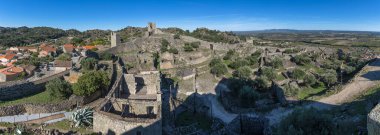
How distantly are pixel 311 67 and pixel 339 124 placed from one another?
110ft

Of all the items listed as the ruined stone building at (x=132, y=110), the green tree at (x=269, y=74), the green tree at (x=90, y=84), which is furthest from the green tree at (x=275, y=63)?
the green tree at (x=90, y=84)

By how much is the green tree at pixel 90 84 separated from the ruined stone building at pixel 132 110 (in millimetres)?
2015

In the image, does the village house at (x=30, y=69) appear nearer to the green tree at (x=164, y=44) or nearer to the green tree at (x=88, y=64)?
the green tree at (x=88, y=64)

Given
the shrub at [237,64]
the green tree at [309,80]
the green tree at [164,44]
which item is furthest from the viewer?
the green tree at [164,44]

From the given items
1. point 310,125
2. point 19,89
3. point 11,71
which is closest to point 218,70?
point 310,125

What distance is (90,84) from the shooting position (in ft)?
→ 80.6

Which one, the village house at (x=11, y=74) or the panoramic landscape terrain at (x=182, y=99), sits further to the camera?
the village house at (x=11, y=74)

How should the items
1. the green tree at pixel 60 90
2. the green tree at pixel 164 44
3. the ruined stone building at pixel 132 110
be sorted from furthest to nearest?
the green tree at pixel 164 44
the green tree at pixel 60 90
the ruined stone building at pixel 132 110

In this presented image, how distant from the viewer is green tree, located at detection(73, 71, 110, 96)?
946 inches

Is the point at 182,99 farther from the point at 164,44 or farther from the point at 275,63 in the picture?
the point at 164,44

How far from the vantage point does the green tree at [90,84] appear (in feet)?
78.8

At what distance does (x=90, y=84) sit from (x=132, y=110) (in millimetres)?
7867

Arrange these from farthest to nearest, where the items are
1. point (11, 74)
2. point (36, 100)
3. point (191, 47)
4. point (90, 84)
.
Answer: point (191, 47)
point (11, 74)
point (36, 100)
point (90, 84)

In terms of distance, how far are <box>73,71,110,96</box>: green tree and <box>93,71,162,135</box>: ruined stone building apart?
201 centimetres
